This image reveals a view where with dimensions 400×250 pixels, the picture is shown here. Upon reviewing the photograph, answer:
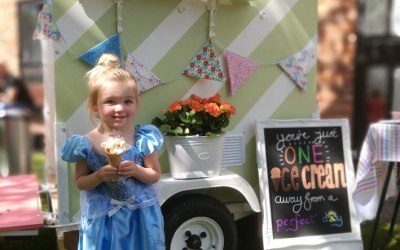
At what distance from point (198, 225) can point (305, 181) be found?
0.85 metres

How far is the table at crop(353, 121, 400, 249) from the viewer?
3197mm

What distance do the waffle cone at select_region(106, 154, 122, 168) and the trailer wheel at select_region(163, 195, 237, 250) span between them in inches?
35.3

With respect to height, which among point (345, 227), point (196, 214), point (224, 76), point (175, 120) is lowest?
point (345, 227)

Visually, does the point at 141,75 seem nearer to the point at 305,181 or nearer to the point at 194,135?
the point at 194,135

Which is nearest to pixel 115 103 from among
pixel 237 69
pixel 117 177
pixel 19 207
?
pixel 117 177

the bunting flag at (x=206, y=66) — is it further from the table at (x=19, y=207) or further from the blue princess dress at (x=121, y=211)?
the table at (x=19, y=207)

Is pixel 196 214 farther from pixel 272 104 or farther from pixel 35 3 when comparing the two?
pixel 35 3

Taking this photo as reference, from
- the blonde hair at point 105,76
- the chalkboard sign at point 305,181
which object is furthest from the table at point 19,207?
the chalkboard sign at point 305,181

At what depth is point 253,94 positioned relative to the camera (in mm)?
3406

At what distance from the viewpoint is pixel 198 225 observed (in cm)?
305

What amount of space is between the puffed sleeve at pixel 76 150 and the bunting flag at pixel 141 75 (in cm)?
87

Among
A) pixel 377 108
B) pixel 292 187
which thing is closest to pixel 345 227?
pixel 292 187

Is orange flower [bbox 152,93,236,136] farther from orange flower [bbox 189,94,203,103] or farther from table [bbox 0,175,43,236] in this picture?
table [bbox 0,175,43,236]

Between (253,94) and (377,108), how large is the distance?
15.8 feet
